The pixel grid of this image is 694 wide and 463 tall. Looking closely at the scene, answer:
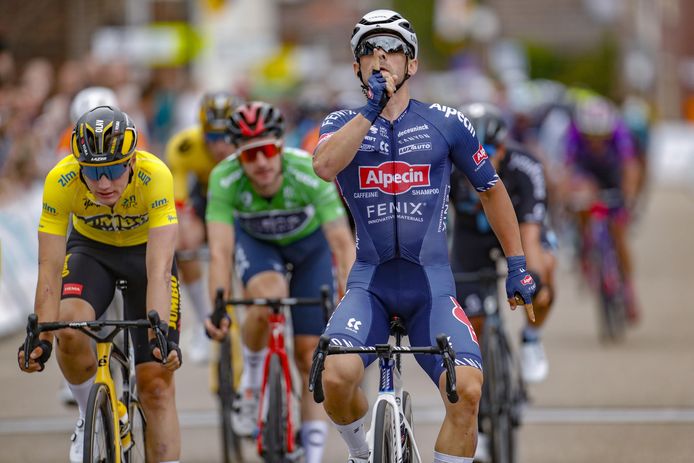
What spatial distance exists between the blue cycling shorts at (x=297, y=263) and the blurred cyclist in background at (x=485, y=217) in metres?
0.86

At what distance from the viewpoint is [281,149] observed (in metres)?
8.49

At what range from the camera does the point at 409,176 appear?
21.1 feet

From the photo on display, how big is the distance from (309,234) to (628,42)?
88022 millimetres

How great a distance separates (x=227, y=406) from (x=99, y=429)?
2.59 m

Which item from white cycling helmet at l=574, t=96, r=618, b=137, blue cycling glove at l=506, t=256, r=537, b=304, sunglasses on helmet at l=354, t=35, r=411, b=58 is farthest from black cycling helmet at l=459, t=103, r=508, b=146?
white cycling helmet at l=574, t=96, r=618, b=137

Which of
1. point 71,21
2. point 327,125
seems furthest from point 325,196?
point 71,21

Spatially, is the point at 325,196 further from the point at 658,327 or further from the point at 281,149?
the point at 658,327

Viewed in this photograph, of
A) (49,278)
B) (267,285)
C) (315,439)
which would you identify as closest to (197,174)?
(267,285)

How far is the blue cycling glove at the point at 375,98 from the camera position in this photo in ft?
19.6

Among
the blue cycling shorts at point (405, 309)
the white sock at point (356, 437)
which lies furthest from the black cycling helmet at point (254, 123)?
the white sock at point (356, 437)

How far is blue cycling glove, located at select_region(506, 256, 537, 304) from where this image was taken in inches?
254

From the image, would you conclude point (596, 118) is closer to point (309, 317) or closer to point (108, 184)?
point (309, 317)

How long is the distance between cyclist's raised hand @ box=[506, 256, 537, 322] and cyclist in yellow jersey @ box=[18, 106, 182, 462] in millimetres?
1504

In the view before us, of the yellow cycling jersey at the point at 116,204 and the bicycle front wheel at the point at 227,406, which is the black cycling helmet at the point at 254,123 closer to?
the yellow cycling jersey at the point at 116,204
